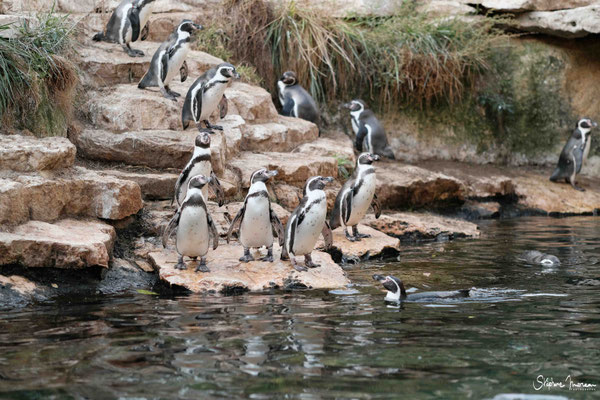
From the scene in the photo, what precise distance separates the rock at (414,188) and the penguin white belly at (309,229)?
3665 millimetres

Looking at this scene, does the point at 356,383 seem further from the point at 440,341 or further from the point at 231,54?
the point at 231,54

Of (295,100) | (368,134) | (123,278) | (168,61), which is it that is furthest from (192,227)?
(368,134)

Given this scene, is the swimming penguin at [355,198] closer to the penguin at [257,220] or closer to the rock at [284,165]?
the rock at [284,165]

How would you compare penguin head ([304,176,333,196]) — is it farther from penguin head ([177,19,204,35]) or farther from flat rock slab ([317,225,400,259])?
penguin head ([177,19,204,35])

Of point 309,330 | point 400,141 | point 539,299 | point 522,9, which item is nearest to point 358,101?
point 400,141

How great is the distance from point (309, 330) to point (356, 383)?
1104mm

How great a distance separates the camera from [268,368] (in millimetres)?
3789

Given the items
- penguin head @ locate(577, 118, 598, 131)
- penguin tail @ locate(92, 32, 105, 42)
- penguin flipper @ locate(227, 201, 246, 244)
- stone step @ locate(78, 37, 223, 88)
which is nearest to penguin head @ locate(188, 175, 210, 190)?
penguin flipper @ locate(227, 201, 246, 244)

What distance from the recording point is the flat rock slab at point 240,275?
6.12 meters

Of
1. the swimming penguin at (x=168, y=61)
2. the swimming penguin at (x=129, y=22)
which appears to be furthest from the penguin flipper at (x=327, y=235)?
the swimming penguin at (x=129, y=22)

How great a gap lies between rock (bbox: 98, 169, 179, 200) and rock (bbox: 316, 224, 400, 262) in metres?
1.60

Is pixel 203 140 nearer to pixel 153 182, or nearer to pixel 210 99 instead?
pixel 153 182

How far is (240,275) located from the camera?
6.34 m

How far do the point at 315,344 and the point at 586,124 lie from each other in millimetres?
10255
